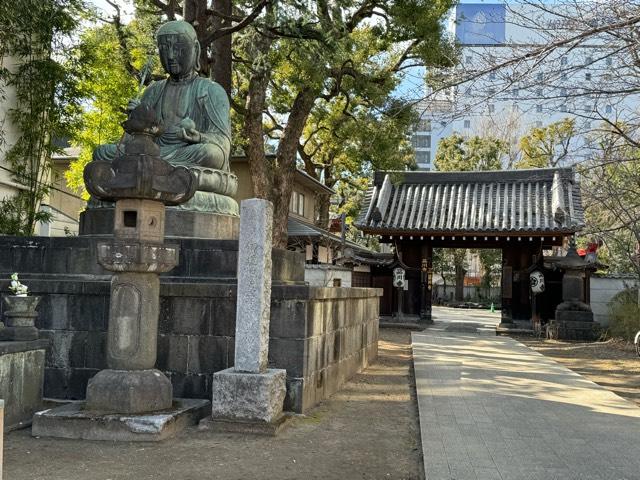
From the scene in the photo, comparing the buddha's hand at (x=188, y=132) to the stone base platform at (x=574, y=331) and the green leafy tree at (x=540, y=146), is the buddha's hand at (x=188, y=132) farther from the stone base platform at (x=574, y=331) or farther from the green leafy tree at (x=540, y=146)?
the green leafy tree at (x=540, y=146)

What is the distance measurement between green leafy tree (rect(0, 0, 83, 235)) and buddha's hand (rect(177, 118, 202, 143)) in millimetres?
5146

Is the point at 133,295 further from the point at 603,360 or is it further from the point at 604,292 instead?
the point at 604,292

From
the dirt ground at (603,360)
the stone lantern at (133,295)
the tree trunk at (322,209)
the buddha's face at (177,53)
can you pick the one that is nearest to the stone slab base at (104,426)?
the stone lantern at (133,295)

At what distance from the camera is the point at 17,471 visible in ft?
14.4

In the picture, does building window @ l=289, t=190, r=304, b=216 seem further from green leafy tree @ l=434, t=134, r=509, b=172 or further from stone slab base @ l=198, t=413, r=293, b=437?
stone slab base @ l=198, t=413, r=293, b=437

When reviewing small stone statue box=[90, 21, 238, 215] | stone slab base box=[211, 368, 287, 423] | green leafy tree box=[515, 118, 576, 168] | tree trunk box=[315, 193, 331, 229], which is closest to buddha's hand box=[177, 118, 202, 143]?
small stone statue box=[90, 21, 238, 215]

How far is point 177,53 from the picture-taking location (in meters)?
8.05

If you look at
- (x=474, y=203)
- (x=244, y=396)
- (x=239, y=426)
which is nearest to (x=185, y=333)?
(x=244, y=396)

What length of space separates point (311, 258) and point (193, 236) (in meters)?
15.5

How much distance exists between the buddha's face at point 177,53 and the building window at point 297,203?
17020mm

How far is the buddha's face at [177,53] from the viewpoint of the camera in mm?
8008

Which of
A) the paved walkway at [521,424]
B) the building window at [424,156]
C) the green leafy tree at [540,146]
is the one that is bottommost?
the paved walkway at [521,424]

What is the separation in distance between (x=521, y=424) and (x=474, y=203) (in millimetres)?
16160

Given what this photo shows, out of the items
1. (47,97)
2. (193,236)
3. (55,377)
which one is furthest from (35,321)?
(47,97)
